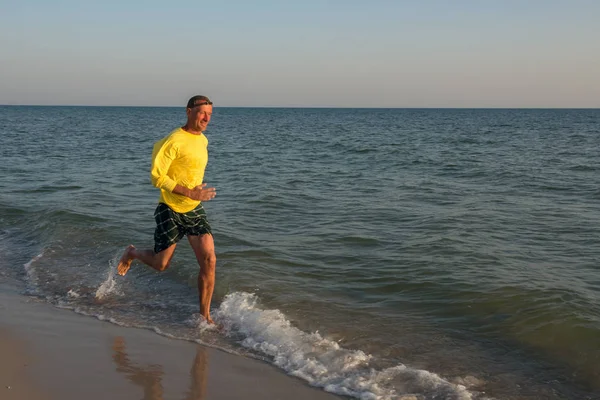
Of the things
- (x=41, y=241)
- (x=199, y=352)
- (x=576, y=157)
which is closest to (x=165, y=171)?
(x=199, y=352)

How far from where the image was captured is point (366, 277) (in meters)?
7.44

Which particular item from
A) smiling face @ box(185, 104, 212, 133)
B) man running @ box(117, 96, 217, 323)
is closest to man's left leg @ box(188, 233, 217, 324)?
man running @ box(117, 96, 217, 323)

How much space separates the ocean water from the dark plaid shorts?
819mm

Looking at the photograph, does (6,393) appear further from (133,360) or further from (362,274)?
(362,274)

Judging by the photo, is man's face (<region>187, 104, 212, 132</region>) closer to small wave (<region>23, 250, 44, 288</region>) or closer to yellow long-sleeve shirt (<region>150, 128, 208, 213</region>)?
yellow long-sleeve shirt (<region>150, 128, 208, 213</region>)

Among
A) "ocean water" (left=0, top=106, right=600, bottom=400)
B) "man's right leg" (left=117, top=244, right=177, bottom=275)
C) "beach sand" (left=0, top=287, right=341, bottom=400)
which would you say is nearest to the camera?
"beach sand" (left=0, top=287, right=341, bottom=400)

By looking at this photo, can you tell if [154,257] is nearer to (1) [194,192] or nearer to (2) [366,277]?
(1) [194,192]

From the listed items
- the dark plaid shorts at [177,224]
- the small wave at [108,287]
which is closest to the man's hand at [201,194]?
the dark plaid shorts at [177,224]

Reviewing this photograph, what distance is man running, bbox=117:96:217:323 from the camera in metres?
5.36

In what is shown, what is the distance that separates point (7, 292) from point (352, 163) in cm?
1538

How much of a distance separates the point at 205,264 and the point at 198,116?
4.20 feet

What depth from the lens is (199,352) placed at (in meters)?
5.17

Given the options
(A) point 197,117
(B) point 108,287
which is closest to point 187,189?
(A) point 197,117

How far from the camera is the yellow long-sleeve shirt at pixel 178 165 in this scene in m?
5.33
